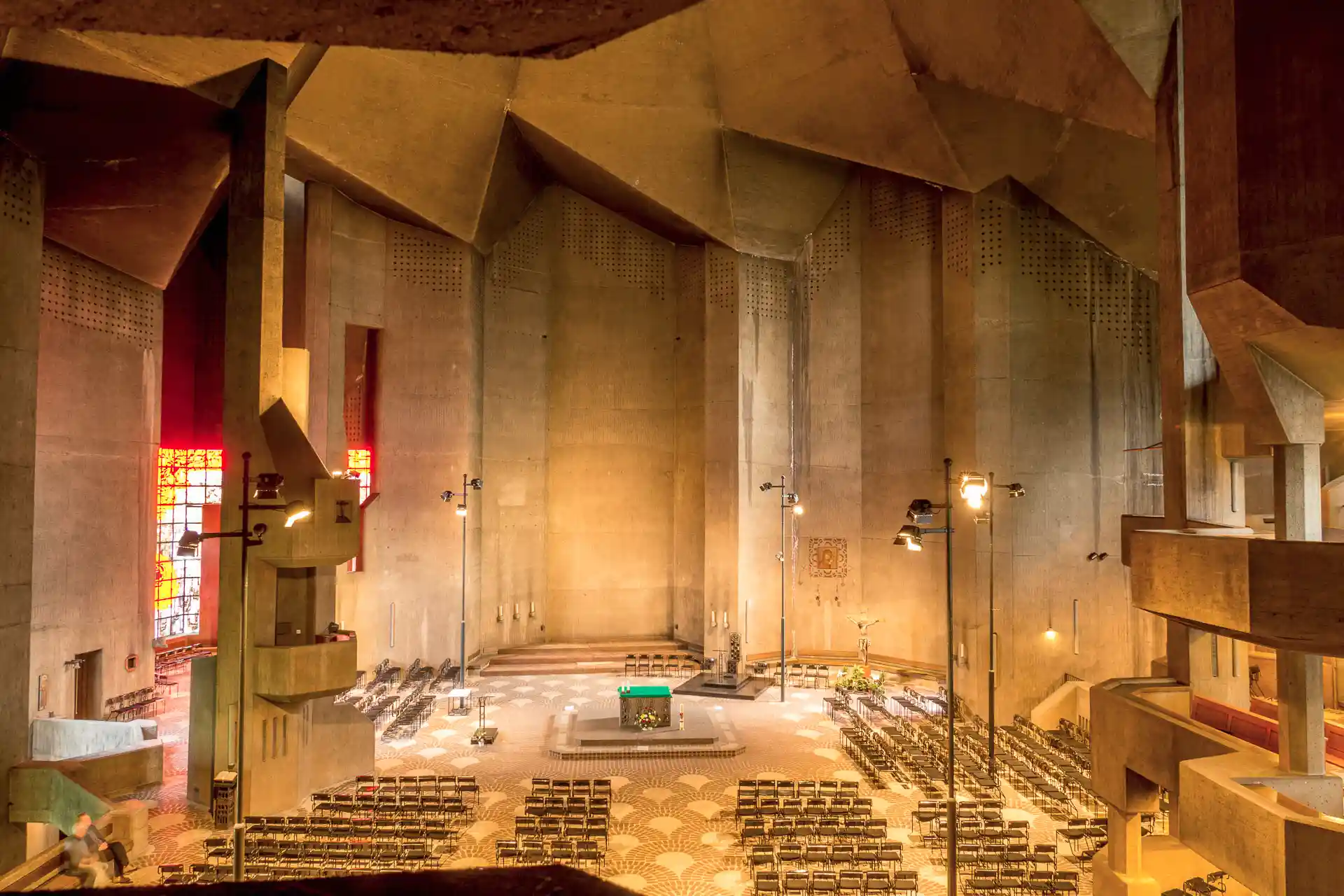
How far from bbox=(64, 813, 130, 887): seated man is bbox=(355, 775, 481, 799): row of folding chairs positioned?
3.90 m

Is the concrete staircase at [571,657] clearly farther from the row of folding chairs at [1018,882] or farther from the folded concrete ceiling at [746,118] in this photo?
the row of folding chairs at [1018,882]

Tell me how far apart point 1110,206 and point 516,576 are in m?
18.5

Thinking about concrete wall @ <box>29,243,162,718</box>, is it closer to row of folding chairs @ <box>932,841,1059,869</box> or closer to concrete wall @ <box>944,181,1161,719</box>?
row of folding chairs @ <box>932,841,1059,869</box>

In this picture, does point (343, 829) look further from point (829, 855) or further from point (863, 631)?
point (863, 631)

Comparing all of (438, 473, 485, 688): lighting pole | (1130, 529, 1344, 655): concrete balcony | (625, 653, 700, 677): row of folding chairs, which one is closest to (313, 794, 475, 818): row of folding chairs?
(438, 473, 485, 688): lighting pole

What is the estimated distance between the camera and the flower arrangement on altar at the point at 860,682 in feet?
70.5

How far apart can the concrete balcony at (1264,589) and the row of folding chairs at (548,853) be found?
7951mm

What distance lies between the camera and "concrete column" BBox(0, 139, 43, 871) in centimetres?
1180

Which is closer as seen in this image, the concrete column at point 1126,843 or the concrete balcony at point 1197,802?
the concrete balcony at point 1197,802

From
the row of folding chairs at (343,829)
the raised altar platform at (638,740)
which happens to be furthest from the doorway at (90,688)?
the raised altar platform at (638,740)

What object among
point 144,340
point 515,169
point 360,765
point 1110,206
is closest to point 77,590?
point 144,340

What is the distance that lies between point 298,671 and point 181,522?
12.8 metres

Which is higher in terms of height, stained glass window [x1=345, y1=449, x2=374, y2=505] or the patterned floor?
stained glass window [x1=345, y1=449, x2=374, y2=505]

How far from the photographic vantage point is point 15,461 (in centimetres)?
1205
